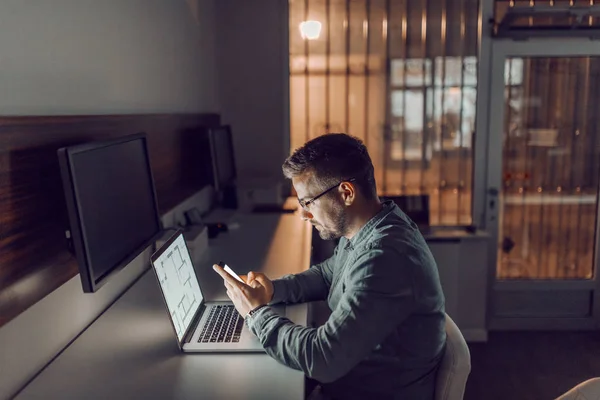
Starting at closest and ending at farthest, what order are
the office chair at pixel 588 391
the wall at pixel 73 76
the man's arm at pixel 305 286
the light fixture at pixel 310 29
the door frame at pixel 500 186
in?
the office chair at pixel 588 391
the wall at pixel 73 76
the man's arm at pixel 305 286
the door frame at pixel 500 186
the light fixture at pixel 310 29

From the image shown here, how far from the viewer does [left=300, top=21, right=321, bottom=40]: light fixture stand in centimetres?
402

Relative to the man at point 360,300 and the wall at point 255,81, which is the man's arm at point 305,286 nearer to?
the man at point 360,300

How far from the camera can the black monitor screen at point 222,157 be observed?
319 centimetres

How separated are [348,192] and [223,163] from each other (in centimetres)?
189

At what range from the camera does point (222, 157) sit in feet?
11.1

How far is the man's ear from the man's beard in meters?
0.03

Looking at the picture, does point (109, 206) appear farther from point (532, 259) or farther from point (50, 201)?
point (532, 259)

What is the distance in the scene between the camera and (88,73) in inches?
73.5

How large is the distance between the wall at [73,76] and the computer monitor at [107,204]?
179 millimetres

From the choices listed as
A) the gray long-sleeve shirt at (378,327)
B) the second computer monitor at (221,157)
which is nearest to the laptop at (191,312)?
the gray long-sleeve shirt at (378,327)

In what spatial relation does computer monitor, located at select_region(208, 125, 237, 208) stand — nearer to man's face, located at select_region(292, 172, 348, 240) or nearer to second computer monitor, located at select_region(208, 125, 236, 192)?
second computer monitor, located at select_region(208, 125, 236, 192)

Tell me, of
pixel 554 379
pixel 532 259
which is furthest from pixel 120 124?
pixel 532 259

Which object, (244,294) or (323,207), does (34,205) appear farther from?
(323,207)

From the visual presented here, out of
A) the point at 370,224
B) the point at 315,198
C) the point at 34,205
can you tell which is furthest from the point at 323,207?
the point at 34,205
